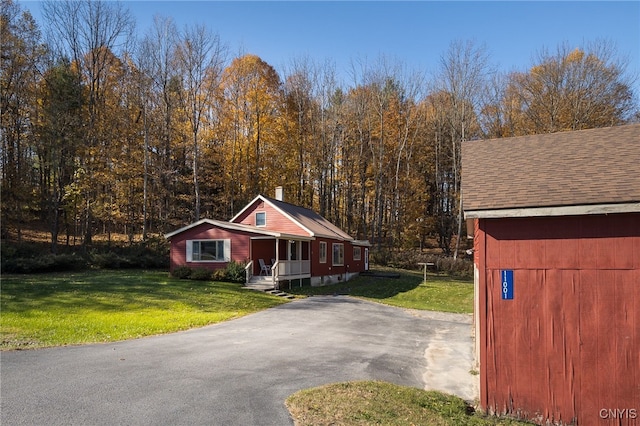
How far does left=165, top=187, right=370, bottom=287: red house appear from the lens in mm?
21859

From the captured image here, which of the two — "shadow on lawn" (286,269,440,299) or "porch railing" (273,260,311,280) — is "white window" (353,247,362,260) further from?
"porch railing" (273,260,311,280)

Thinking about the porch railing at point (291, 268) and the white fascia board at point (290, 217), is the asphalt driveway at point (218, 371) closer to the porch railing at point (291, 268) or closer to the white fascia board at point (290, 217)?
the porch railing at point (291, 268)

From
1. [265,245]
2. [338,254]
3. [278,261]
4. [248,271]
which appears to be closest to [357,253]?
[338,254]

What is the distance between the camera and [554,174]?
24.1ft

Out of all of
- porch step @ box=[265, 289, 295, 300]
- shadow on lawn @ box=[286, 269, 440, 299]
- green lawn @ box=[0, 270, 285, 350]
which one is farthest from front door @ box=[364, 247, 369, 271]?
green lawn @ box=[0, 270, 285, 350]

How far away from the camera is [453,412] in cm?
595

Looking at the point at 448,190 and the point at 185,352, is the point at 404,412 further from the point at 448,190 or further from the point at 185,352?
the point at 448,190

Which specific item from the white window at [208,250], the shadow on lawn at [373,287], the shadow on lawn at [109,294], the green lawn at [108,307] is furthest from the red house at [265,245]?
the shadow on lawn at [109,294]

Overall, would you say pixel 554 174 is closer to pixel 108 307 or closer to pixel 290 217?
pixel 108 307

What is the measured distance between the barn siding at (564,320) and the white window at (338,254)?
2165cm

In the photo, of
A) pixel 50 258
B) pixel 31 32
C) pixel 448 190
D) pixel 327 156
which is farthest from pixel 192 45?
pixel 448 190

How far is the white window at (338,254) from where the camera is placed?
1113 inches

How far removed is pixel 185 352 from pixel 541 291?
22.5ft

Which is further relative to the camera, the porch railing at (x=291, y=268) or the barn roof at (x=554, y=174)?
the porch railing at (x=291, y=268)
